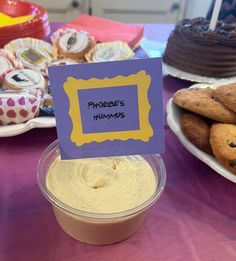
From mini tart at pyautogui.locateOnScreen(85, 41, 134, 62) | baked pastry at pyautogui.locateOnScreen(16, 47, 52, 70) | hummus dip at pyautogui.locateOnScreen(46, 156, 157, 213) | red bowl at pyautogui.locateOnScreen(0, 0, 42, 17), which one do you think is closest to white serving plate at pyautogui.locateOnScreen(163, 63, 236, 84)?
mini tart at pyautogui.locateOnScreen(85, 41, 134, 62)

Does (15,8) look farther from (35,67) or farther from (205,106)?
(205,106)

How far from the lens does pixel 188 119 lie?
75 cm

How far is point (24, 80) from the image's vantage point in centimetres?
90

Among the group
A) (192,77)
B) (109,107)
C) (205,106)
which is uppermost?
(109,107)

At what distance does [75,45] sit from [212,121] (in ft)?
1.92

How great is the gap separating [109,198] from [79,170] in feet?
0.27

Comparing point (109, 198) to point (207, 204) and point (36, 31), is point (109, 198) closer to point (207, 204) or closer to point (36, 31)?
point (207, 204)

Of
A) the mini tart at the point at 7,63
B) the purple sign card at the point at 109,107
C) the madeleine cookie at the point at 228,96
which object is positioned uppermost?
the purple sign card at the point at 109,107

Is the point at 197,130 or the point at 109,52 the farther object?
the point at 109,52

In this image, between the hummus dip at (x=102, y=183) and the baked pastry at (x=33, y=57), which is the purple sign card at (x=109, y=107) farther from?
the baked pastry at (x=33, y=57)

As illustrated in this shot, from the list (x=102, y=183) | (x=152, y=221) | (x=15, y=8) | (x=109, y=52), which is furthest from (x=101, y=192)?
(x=15, y=8)

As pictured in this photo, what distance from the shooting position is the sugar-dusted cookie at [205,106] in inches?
28.5

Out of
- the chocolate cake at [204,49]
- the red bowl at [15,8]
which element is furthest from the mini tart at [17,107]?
the red bowl at [15,8]

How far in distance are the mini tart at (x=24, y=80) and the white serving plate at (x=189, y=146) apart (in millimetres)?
322
